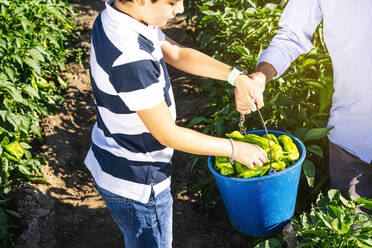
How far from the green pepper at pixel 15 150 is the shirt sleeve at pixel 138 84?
6.61 ft

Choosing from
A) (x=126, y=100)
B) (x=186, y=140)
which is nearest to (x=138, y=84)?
(x=126, y=100)

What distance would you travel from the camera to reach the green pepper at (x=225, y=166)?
1.85m

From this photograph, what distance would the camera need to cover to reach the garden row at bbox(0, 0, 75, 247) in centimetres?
300

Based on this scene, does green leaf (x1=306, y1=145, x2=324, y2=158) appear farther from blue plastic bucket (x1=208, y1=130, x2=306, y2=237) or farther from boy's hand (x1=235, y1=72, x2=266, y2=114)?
boy's hand (x1=235, y1=72, x2=266, y2=114)

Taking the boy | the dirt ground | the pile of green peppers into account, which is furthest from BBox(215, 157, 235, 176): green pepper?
the dirt ground

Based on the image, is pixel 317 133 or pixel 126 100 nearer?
pixel 126 100

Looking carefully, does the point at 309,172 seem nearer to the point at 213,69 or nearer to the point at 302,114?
the point at 302,114

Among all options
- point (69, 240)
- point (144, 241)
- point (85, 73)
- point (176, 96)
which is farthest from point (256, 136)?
point (85, 73)

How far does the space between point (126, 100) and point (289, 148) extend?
876 millimetres

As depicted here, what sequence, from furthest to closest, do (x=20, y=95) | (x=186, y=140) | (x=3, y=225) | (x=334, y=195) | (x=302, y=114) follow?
(x=20, y=95) → (x=3, y=225) → (x=302, y=114) → (x=334, y=195) → (x=186, y=140)

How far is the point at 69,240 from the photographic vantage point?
9.71 feet

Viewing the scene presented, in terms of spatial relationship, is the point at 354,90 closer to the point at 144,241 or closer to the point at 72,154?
the point at 144,241

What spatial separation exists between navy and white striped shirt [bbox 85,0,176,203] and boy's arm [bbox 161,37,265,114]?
4.1 inches

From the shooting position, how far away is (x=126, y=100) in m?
1.46
